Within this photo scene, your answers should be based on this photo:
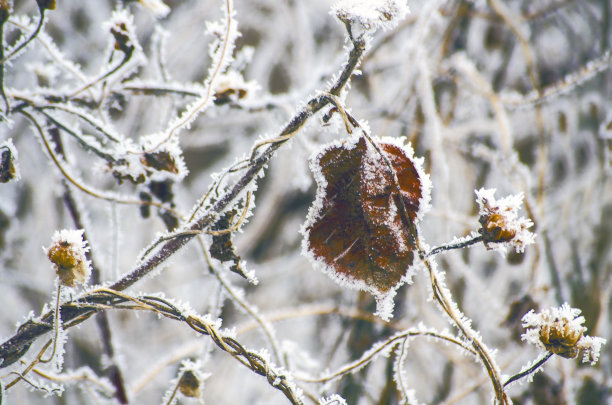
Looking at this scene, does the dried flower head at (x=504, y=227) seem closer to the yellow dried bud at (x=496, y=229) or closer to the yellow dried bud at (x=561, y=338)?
the yellow dried bud at (x=496, y=229)

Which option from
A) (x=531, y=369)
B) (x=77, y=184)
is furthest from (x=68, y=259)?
(x=531, y=369)

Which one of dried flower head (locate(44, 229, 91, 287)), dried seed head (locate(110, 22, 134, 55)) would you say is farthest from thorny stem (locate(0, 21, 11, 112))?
dried flower head (locate(44, 229, 91, 287))

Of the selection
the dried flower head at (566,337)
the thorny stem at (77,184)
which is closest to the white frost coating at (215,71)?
the thorny stem at (77,184)

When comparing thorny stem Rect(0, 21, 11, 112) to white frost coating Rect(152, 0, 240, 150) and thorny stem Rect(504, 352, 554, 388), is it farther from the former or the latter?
thorny stem Rect(504, 352, 554, 388)

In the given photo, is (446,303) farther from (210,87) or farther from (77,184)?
(77,184)

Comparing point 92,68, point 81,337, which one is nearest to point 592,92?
point 92,68

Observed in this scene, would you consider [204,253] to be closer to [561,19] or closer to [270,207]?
[270,207]

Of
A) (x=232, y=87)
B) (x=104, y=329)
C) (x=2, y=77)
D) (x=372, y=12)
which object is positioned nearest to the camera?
(x=372, y=12)
